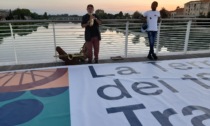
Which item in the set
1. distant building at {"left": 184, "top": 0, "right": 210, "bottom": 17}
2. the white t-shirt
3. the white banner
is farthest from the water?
distant building at {"left": 184, "top": 0, "right": 210, "bottom": 17}

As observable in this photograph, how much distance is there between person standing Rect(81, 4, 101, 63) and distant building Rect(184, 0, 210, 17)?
74.2 meters

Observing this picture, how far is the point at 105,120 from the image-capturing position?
2.28 m

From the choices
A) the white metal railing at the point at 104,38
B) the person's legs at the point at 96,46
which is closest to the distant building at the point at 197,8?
the white metal railing at the point at 104,38

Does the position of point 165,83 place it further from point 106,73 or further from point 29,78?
point 29,78

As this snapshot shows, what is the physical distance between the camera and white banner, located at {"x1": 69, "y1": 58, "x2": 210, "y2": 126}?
2301mm

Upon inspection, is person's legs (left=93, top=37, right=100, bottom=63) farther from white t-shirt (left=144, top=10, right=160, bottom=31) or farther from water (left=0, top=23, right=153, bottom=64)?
white t-shirt (left=144, top=10, right=160, bottom=31)

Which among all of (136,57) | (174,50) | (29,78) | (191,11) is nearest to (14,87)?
(29,78)

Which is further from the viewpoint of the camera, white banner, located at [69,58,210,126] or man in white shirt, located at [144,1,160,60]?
man in white shirt, located at [144,1,160,60]

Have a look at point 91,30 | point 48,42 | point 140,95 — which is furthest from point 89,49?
point 140,95

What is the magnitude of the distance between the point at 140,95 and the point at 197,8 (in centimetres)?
8346

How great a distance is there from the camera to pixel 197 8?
247 feet

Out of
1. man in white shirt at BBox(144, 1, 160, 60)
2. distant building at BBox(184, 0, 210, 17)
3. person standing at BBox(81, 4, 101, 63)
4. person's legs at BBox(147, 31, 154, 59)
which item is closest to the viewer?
person standing at BBox(81, 4, 101, 63)

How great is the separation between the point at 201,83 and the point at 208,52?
105 inches

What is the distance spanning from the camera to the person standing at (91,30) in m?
4.18
